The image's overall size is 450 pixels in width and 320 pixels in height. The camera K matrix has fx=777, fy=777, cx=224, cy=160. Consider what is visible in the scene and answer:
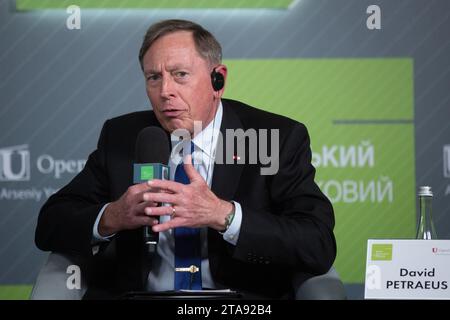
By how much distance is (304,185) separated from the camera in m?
2.58

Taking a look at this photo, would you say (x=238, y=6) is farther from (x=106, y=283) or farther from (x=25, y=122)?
(x=106, y=283)

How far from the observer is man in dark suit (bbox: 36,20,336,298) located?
2.37m

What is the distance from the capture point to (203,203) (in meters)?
2.26

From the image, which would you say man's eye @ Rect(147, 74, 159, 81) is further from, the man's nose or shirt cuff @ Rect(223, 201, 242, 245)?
shirt cuff @ Rect(223, 201, 242, 245)

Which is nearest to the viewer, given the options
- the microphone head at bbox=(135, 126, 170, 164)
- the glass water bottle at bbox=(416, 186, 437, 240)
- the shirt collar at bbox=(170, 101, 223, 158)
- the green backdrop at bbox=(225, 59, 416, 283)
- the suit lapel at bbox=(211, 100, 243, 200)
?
the microphone head at bbox=(135, 126, 170, 164)

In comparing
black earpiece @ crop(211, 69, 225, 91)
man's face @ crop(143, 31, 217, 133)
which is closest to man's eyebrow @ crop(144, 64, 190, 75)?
man's face @ crop(143, 31, 217, 133)

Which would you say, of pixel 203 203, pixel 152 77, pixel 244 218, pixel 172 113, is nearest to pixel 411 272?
pixel 244 218

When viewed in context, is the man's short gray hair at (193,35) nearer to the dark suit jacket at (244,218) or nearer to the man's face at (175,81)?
the man's face at (175,81)

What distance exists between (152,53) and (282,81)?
0.94m

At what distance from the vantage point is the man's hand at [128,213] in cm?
220

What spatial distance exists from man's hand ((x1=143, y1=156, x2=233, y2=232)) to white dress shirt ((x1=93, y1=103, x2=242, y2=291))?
7 cm

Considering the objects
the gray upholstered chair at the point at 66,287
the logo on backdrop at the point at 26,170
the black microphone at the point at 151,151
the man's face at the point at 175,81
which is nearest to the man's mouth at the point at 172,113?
the man's face at the point at 175,81

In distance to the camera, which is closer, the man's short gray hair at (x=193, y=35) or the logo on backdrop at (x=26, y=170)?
the man's short gray hair at (x=193, y=35)
